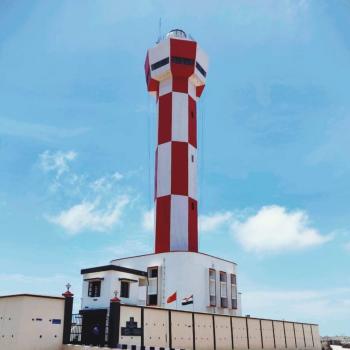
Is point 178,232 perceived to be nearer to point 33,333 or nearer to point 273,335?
point 273,335

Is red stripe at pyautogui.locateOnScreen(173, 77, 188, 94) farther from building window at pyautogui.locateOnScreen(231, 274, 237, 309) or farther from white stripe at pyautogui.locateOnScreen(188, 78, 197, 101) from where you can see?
building window at pyautogui.locateOnScreen(231, 274, 237, 309)

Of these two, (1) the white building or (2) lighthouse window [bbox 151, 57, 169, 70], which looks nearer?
(1) the white building

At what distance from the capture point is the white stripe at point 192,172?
46841mm

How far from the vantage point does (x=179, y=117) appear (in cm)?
4856

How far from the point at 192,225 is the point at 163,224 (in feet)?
10.9

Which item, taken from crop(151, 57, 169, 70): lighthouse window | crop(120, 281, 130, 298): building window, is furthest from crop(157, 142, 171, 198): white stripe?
crop(120, 281, 130, 298): building window

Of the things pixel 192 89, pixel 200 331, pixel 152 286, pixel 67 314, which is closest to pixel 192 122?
pixel 192 89

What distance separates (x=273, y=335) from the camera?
1608 inches

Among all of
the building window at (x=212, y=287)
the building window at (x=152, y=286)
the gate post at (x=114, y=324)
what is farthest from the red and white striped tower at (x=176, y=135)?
the gate post at (x=114, y=324)

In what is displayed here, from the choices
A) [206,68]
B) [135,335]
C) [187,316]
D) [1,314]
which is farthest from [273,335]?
[206,68]

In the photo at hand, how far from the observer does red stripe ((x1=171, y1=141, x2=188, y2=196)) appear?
45781 millimetres

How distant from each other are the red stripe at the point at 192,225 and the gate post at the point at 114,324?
1956cm

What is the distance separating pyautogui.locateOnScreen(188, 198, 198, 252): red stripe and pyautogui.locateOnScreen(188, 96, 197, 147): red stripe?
763 cm

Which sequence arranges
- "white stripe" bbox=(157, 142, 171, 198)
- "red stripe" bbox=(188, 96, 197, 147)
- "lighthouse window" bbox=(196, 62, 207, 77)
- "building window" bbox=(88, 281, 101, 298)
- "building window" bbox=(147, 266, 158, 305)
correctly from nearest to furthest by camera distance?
"building window" bbox=(88, 281, 101, 298) → "building window" bbox=(147, 266, 158, 305) → "white stripe" bbox=(157, 142, 171, 198) → "red stripe" bbox=(188, 96, 197, 147) → "lighthouse window" bbox=(196, 62, 207, 77)
